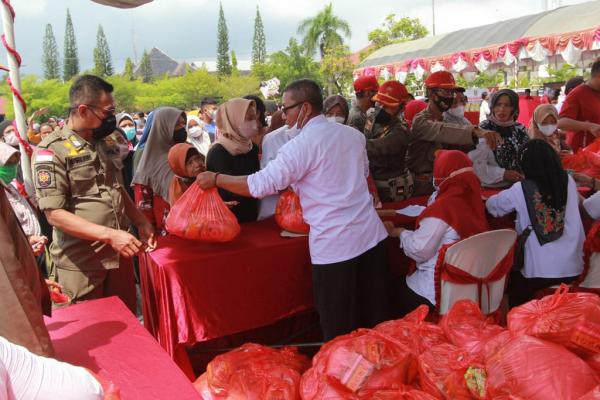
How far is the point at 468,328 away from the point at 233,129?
178 cm

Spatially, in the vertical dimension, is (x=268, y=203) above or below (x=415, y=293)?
above

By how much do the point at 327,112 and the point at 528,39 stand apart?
15.5 feet

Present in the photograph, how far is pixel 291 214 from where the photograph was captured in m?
2.67

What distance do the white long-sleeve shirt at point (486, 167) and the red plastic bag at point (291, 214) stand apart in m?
1.91

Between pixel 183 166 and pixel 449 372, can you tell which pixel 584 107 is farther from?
pixel 449 372

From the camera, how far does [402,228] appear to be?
9.68ft

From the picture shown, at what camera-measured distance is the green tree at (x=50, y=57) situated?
201ft

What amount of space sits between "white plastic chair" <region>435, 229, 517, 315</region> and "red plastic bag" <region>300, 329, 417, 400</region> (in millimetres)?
882

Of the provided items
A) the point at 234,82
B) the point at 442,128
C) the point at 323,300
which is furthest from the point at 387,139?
the point at 234,82

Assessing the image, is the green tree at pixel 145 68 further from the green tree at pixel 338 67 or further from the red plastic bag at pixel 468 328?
the red plastic bag at pixel 468 328

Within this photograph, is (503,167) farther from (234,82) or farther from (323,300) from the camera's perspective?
(234,82)

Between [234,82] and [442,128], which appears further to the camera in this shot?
[234,82]

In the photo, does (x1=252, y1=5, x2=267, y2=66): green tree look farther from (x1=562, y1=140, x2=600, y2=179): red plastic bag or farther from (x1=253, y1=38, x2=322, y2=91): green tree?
(x1=562, y1=140, x2=600, y2=179): red plastic bag

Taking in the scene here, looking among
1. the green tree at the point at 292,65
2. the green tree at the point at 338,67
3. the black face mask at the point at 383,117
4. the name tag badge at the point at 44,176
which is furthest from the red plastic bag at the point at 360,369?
the green tree at the point at 292,65
